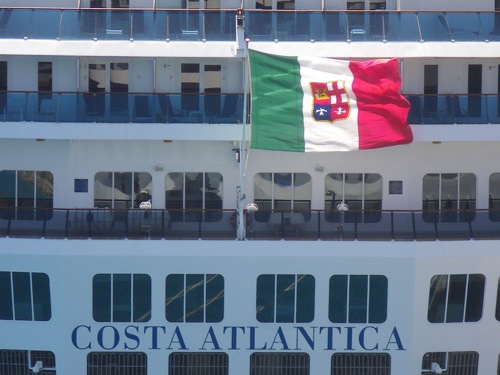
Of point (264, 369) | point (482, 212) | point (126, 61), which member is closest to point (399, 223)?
point (482, 212)

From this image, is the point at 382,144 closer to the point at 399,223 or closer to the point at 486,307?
the point at 399,223

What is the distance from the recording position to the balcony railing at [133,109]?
24516 millimetres

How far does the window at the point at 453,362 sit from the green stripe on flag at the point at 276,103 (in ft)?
15.9

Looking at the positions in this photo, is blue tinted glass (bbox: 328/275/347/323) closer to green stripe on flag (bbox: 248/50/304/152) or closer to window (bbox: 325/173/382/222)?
window (bbox: 325/173/382/222)

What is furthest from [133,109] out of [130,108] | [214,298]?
[214,298]

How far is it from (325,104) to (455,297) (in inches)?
177

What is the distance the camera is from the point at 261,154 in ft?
83.4

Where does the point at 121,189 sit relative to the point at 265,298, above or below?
above

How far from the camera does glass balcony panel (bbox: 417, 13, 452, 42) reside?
80.8 feet

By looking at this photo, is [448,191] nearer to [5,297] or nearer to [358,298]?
[358,298]

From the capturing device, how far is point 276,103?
78.3 feet

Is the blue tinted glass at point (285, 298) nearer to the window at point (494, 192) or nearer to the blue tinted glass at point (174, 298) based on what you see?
the blue tinted glass at point (174, 298)

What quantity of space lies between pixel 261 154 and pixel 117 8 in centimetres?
399

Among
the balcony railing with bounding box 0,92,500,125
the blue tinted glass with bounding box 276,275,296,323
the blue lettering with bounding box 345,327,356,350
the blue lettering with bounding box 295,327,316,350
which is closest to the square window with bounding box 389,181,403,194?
the balcony railing with bounding box 0,92,500,125
